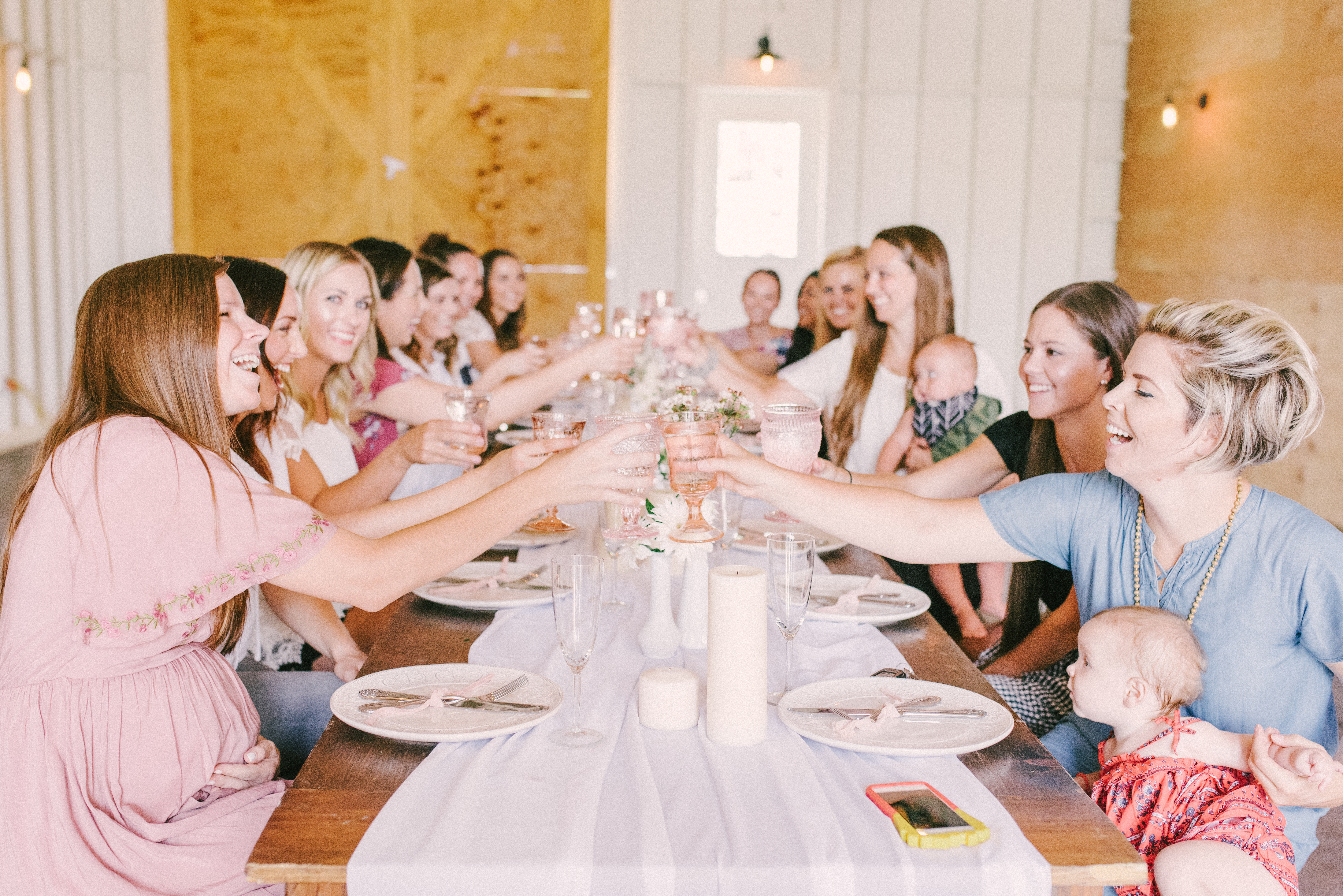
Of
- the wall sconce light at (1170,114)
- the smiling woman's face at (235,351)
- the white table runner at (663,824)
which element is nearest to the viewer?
the white table runner at (663,824)

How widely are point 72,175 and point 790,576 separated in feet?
26.5

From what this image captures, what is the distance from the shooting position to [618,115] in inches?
312

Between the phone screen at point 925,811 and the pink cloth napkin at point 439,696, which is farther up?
the pink cloth napkin at point 439,696

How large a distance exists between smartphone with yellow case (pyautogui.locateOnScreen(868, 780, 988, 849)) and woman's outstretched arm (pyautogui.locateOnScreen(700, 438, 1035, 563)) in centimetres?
68

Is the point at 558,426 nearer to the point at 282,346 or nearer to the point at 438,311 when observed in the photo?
the point at 282,346

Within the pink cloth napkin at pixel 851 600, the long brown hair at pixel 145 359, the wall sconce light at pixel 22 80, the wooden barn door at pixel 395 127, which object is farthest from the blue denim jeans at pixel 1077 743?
the wall sconce light at pixel 22 80

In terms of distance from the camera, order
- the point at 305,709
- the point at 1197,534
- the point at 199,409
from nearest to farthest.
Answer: the point at 199,409 < the point at 1197,534 < the point at 305,709

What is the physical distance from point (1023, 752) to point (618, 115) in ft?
23.1

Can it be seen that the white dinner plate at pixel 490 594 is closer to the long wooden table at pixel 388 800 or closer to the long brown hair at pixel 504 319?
the long wooden table at pixel 388 800

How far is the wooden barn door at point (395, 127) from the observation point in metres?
8.24

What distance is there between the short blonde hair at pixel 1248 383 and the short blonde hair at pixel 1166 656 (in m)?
0.24

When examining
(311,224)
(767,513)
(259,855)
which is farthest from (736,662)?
(311,224)

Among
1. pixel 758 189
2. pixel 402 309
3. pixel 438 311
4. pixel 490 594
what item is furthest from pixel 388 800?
pixel 758 189

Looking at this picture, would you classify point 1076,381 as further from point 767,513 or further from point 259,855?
point 259,855
